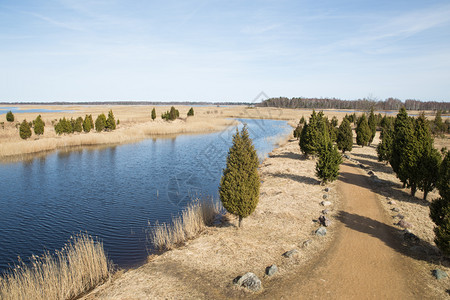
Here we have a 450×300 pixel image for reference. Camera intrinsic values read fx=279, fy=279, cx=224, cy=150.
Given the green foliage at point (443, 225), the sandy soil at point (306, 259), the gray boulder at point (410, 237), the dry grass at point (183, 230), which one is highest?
the green foliage at point (443, 225)

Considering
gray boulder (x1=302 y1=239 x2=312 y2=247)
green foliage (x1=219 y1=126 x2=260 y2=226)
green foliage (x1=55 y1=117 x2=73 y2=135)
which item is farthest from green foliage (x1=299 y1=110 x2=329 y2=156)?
green foliage (x1=55 y1=117 x2=73 y2=135)

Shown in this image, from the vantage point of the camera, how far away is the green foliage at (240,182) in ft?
41.2

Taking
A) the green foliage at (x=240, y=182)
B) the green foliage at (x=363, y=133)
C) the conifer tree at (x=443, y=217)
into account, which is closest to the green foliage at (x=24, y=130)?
the green foliage at (x=240, y=182)

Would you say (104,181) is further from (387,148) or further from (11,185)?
(387,148)

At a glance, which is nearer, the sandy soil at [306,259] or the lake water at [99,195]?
the sandy soil at [306,259]

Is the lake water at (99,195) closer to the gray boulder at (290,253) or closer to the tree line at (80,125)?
the gray boulder at (290,253)

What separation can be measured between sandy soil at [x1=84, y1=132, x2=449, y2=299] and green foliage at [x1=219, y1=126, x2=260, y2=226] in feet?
4.23

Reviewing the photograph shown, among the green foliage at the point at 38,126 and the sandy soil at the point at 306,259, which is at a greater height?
the green foliage at the point at 38,126

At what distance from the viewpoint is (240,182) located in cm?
1254

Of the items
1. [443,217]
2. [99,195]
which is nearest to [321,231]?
[443,217]

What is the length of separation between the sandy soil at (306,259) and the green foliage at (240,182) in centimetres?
129

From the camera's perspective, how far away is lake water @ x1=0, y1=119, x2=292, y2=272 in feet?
45.5

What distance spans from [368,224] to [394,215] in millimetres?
2016

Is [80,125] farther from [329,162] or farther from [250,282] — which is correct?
[250,282]
